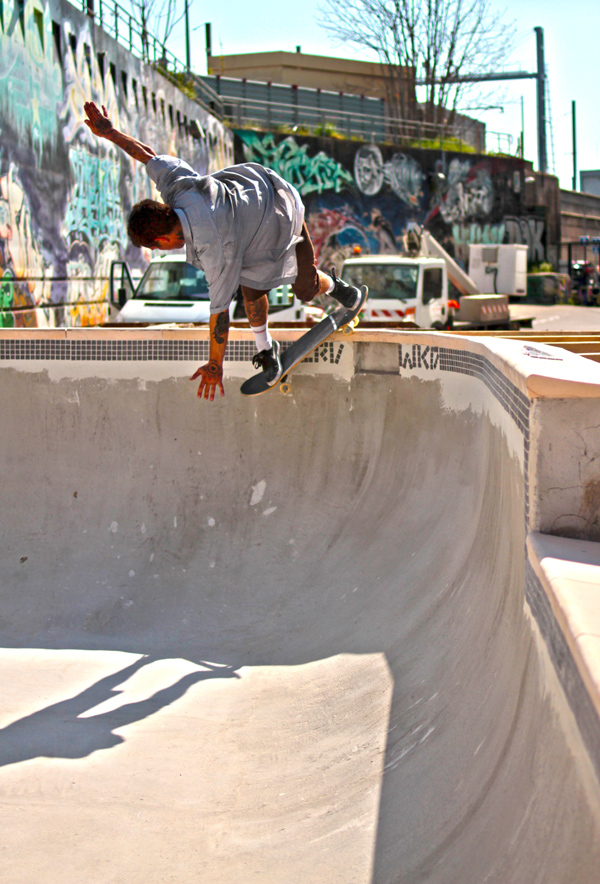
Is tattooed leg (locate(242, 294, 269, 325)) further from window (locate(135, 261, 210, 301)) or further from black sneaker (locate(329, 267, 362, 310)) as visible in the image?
window (locate(135, 261, 210, 301))

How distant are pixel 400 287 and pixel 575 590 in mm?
13557

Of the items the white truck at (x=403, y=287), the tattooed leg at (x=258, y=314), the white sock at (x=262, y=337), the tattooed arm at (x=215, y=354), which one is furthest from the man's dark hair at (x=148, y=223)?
the white truck at (x=403, y=287)

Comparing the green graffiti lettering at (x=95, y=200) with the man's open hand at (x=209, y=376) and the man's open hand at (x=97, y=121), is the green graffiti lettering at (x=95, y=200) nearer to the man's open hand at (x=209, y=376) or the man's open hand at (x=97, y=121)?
the man's open hand at (x=97, y=121)

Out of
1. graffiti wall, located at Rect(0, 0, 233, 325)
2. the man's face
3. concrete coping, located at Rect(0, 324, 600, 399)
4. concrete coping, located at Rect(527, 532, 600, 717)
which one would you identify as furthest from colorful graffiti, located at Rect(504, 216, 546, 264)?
concrete coping, located at Rect(527, 532, 600, 717)

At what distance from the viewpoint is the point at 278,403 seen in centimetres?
477

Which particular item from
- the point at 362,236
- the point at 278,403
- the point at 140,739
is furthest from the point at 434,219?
the point at 140,739

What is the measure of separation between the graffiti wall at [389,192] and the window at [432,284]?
47.6ft

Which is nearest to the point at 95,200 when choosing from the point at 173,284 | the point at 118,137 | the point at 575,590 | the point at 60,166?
the point at 60,166

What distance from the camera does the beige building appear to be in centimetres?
4919

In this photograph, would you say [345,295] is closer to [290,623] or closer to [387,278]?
[290,623]

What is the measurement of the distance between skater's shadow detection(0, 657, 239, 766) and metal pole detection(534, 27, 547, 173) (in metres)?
44.8

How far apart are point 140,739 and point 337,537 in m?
1.82

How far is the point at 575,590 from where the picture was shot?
5.08 ft

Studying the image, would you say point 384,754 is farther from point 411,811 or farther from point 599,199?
point 599,199
